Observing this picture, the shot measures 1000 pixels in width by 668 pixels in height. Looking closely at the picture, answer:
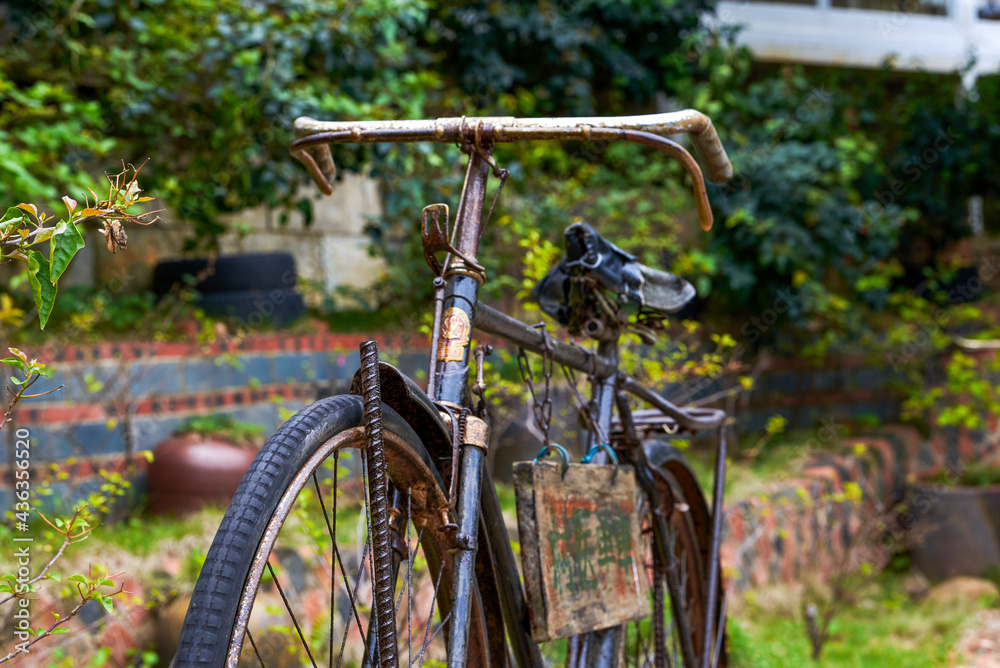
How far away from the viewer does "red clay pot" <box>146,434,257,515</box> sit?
333 cm

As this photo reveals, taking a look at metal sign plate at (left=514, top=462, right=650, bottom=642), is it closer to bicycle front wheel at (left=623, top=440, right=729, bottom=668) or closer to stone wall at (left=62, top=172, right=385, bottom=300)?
bicycle front wheel at (left=623, top=440, right=729, bottom=668)

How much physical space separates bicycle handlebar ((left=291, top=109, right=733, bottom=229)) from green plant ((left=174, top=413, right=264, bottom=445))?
2.40 m

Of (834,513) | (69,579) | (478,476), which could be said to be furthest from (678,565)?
(834,513)

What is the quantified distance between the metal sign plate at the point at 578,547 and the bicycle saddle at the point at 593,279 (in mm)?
366

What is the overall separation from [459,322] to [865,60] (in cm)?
728

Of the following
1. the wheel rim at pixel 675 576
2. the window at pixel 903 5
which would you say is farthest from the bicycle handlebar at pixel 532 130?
the window at pixel 903 5

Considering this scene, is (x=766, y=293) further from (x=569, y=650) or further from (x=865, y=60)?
(x=569, y=650)

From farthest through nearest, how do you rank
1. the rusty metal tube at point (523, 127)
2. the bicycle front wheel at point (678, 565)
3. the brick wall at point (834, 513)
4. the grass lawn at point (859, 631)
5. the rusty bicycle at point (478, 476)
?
1. the brick wall at point (834, 513)
2. the grass lawn at point (859, 631)
3. the bicycle front wheel at point (678, 565)
4. the rusty metal tube at point (523, 127)
5. the rusty bicycle at point (478, 476)

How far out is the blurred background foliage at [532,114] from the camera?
11.9 ft

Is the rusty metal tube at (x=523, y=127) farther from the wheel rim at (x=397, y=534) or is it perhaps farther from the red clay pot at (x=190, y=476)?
the red clay pot at (x=190, y=476)

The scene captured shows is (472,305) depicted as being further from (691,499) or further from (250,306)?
(250,306)

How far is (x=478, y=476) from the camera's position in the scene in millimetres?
1271

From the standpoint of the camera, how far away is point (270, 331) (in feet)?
13.8

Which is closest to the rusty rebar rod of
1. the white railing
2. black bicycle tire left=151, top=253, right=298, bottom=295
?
black bicycle tire left=151, top=253, right=298, bottom=295
